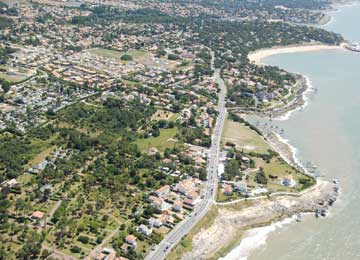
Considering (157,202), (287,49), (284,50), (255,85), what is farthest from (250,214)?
(287,49)

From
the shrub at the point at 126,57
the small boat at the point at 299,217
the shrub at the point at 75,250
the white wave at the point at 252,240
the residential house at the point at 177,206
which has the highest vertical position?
the residential house at the point at 177,206

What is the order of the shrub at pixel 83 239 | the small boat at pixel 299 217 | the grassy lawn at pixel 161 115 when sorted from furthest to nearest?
1. the grassy lawn at pixel 161 115
2. the small boat at pixel 299 217
3. the shrub at pixel 83 239

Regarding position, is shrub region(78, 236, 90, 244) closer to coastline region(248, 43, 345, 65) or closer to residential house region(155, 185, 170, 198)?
residential house region(155, 185, 170, 198)

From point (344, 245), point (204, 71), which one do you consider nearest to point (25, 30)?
point (204, 71)

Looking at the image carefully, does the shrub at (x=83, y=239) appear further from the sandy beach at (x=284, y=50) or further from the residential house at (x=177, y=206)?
the sandy beach at (x=284, y=50)

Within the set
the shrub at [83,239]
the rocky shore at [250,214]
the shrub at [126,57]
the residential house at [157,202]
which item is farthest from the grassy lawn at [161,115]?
the shrub at [83,239]

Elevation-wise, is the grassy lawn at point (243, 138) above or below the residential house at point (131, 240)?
below

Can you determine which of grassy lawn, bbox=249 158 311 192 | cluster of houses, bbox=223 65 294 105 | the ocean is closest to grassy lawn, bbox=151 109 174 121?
cluster of houses, bbox=223 65 294 105
